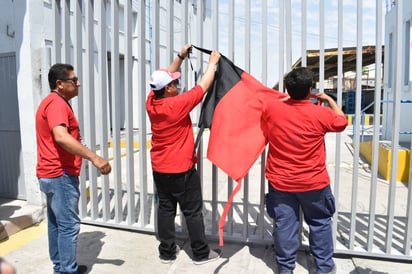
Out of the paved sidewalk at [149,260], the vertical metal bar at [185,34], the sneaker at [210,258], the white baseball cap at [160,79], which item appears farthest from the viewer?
the vertical metal bar at [185,34]

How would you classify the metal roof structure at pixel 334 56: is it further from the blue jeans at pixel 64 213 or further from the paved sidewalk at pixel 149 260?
the blue jeans at pixel 64 213

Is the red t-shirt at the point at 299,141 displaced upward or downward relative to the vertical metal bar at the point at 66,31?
downward

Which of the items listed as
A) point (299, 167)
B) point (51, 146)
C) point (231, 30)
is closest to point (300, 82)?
point (299, 167)

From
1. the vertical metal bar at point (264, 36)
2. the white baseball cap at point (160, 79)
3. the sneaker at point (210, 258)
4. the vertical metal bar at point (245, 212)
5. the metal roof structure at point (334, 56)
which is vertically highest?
the metal roof structure at point (334, 56)

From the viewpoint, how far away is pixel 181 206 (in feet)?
11.6

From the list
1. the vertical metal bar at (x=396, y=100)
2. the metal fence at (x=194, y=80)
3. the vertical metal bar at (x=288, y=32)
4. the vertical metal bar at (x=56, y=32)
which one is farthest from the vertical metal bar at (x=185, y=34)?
the vertical metal bar at (x=396, y=100)

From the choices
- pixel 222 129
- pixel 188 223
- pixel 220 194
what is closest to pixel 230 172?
pixel 222 129

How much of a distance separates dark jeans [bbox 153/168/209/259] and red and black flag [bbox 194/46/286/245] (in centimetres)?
32

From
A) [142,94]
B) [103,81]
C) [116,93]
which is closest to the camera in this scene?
[142,94]

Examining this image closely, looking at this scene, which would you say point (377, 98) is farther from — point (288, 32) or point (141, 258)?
point (141, 258)

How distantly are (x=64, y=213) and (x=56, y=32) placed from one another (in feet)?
7.76

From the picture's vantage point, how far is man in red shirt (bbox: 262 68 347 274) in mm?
2992

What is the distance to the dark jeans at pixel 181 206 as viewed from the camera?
11.3ft

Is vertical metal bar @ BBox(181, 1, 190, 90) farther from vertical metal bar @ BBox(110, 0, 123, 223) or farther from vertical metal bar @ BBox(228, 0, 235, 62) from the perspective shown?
vertical metal bar @ BBox(110, 0, 123, 223)
